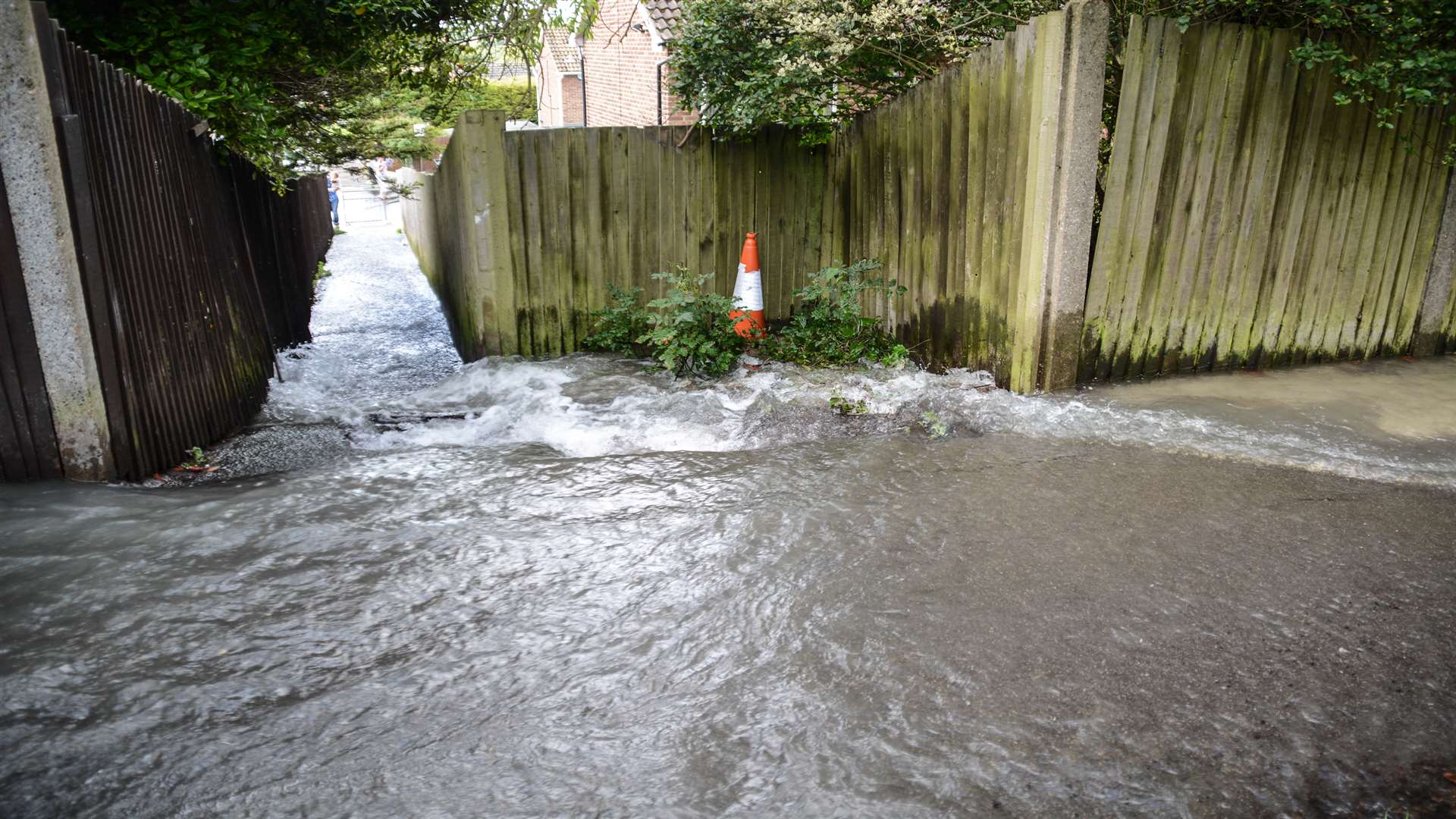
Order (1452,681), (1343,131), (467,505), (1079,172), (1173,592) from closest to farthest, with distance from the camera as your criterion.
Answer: (1452,681) < (1173,592) < (467,505) < (1079,172) < (1343,131)

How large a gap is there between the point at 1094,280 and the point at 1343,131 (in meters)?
2.15

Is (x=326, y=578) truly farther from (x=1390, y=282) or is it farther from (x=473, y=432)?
(x=1390, y=282)

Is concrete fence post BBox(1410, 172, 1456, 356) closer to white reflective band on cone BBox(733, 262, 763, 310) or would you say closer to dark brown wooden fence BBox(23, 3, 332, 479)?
white reflective band on cone BBox(733, 262, 763, 310)

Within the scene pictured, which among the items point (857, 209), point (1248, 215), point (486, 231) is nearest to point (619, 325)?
point (486, 231)

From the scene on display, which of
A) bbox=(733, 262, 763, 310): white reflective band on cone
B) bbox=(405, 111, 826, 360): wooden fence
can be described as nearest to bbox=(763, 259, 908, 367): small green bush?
bbox=(733, 262, 763, 310): white reflective band on cone

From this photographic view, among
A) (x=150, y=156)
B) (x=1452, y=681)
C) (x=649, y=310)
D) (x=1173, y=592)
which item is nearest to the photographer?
(x=1452, y=681)

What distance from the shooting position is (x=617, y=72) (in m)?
23.0

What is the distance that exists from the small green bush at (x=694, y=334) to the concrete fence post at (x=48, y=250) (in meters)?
3.50

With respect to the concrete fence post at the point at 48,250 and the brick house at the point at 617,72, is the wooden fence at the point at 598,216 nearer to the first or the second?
the concrete fence post at the point at 48,250

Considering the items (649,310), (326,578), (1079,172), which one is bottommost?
(326,578)

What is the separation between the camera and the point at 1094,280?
5664mm

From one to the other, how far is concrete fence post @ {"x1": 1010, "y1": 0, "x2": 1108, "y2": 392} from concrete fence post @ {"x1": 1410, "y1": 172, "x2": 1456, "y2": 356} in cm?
288

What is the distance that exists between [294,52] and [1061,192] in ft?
21.1

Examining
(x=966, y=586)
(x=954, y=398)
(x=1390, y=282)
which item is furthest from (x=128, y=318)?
(x=1390, y=282)
